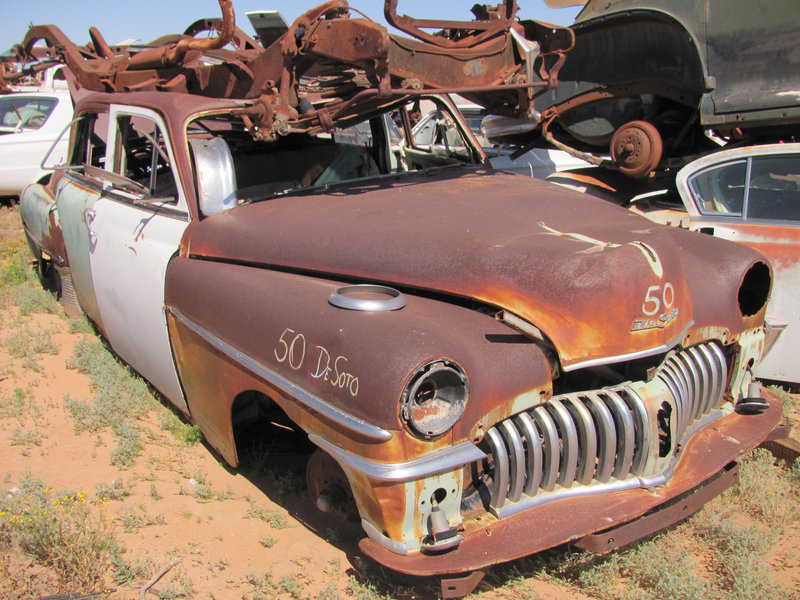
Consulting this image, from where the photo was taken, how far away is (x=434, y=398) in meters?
2.11

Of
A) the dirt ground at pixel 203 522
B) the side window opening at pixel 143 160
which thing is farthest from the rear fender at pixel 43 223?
the dirt ground at pixel 203 522

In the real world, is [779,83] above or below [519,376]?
above

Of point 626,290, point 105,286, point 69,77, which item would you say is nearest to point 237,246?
point 105,286

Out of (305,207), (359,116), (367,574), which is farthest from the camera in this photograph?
(359,116)

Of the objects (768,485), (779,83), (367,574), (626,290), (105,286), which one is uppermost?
(779,83)

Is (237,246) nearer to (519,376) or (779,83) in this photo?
(519,376)

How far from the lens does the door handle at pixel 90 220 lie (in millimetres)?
4062

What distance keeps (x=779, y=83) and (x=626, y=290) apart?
4155 mm

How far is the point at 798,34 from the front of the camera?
17.0ft

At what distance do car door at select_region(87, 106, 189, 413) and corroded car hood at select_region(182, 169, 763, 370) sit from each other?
1.01 feet

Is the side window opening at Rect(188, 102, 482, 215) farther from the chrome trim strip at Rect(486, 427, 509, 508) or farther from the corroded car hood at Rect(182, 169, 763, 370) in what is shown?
the chrome trim strip at Rect(486, 427, 509, 508)

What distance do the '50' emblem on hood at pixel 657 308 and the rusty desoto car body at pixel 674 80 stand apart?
3791mm

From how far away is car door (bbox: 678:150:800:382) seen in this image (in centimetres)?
380

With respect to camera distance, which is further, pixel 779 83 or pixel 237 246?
pixel 779 83
